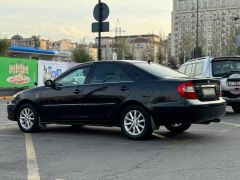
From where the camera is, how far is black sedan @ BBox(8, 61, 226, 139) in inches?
332

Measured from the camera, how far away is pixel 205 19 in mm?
124938

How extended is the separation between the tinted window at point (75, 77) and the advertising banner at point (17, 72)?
15872 millimetres

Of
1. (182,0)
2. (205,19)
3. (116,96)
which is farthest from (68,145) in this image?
(182,0)

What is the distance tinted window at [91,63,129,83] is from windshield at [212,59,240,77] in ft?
18.0

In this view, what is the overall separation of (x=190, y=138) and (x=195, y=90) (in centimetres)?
106

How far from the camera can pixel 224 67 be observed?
14062 mm

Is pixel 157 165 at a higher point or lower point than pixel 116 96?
lower

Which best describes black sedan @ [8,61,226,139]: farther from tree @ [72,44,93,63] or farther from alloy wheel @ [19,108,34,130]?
tree @ [72,44,93,63]

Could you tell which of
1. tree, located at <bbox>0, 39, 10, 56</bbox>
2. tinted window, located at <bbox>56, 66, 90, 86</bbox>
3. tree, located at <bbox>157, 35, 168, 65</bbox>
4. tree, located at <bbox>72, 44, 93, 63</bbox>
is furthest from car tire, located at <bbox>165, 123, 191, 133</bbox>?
tree, located at <bbox>157, 35, 168, 65</bbox>

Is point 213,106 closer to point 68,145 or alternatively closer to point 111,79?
point 111,79

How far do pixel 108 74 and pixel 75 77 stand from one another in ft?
2.75

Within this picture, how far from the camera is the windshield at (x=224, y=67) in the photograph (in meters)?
14.0

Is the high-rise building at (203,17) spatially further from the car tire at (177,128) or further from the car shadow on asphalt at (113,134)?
the car tire at (177,128)

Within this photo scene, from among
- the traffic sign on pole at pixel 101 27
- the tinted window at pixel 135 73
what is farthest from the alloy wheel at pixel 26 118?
the traffic sign on pole at pixel 101 27
